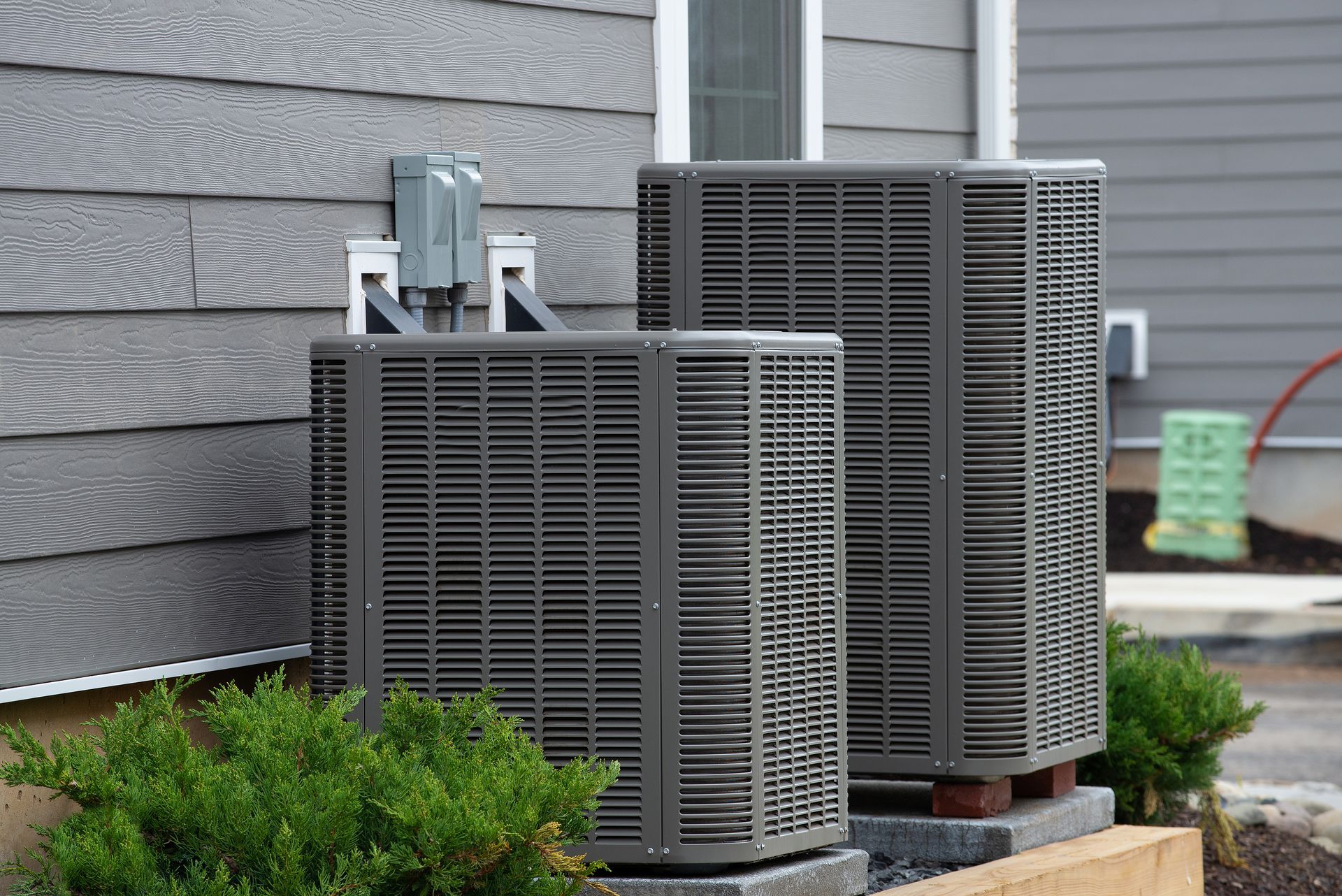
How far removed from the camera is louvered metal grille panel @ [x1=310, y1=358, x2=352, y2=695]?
3.49 metres

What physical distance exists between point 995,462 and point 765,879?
1.18 meters

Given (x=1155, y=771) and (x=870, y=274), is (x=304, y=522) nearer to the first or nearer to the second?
(x=870, y=274)

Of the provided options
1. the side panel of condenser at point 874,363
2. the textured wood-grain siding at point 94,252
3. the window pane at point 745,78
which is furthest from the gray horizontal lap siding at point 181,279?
the window pane at point 745,78

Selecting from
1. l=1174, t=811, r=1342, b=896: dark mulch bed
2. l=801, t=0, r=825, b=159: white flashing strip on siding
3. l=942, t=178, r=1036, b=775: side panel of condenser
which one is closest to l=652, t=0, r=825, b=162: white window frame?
l=801, t=0, r=825, b=159: white flashing strip on siding

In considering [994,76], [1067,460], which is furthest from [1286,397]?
[1067,460]

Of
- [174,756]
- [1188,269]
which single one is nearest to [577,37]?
[174,756]

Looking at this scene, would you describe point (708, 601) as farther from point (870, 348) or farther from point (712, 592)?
point (870, 348)

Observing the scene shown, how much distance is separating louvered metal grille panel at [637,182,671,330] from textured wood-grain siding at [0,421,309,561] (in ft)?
2.78

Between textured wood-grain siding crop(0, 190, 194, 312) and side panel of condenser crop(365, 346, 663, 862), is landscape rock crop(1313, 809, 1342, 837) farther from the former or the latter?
textured wood-grain siding crop(0, 190, 194, 312)

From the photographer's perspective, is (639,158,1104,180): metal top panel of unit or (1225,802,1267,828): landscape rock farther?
(1225,802,1267,828): landscape rock

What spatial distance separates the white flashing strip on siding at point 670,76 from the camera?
498 cm

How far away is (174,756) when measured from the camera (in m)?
2.99

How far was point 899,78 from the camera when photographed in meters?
5.97

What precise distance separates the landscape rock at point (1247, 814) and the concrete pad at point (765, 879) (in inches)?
127
